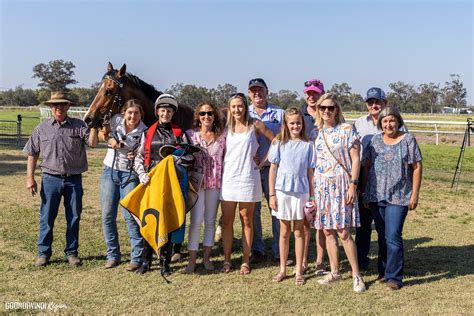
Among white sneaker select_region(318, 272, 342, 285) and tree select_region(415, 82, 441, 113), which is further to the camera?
tree select_region(415, 82, 441, 113)

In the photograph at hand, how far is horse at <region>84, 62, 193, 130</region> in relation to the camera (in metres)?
5.67

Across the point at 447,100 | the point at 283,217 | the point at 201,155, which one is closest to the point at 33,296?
the point at 201,155

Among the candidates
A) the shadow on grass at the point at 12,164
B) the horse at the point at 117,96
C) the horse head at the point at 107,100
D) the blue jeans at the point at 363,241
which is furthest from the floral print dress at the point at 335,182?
the shadow on grass at the point at 12,164

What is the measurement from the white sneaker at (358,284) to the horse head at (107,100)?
11.1 ft

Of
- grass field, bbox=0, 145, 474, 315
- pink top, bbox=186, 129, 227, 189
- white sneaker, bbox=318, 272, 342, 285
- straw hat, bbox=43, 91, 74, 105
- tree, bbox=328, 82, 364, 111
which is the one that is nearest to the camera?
grass field, bbox=0, 145, 474, 315

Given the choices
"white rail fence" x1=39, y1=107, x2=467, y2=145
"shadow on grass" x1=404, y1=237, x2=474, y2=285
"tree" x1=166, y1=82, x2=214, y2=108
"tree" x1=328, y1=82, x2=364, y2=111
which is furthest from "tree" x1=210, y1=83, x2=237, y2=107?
"tree" x1=328, y1=82, x2=364, y2=111

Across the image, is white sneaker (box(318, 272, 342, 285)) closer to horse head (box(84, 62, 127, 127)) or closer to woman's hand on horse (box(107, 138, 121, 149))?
woman's hand on horse (box(107, 138, 121, 149))

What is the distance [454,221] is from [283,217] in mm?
4967

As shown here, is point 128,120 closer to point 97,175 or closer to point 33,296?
point 33,296

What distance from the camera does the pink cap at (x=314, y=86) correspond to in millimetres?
5831

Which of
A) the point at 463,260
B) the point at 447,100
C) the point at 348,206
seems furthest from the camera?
the point at 447,100

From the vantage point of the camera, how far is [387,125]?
5039 mm

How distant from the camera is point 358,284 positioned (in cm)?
504

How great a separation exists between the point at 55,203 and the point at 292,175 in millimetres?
2893
